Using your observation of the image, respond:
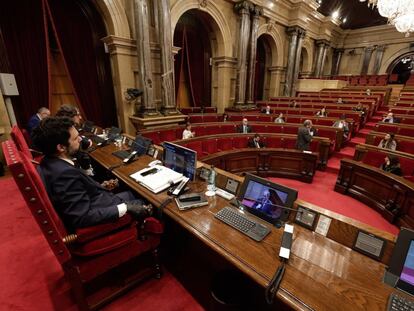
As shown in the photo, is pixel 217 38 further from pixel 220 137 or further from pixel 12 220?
pixel 12 220

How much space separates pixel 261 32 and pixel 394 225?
8922 millimetres

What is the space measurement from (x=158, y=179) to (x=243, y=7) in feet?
26.5

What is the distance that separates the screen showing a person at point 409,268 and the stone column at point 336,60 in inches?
770

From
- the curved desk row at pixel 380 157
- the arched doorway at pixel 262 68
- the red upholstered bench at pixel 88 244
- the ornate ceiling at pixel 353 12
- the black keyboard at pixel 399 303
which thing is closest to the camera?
the black keyboard at pixel 399 303

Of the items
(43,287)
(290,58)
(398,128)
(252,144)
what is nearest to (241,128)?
(252,144)

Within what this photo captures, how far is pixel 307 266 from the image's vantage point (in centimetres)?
115

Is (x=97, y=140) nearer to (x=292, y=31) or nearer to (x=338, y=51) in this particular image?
(x=292, y=31)

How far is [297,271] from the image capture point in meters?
1.12

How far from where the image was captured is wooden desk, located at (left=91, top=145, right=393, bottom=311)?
976mm

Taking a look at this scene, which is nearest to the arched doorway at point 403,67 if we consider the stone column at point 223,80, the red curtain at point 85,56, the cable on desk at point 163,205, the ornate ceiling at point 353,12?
the ornate ceiling at point 353,12

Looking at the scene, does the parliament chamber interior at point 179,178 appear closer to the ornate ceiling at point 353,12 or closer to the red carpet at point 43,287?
the red carpet at point 43,287

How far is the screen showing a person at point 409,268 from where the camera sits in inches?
40.9

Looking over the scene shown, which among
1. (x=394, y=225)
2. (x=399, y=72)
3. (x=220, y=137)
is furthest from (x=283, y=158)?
(x=399, y=72)

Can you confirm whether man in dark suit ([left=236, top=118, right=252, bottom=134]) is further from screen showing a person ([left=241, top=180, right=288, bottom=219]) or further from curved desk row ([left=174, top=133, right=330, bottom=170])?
screen showing a person ([left=241, top=180, right=288, bottom=219])
